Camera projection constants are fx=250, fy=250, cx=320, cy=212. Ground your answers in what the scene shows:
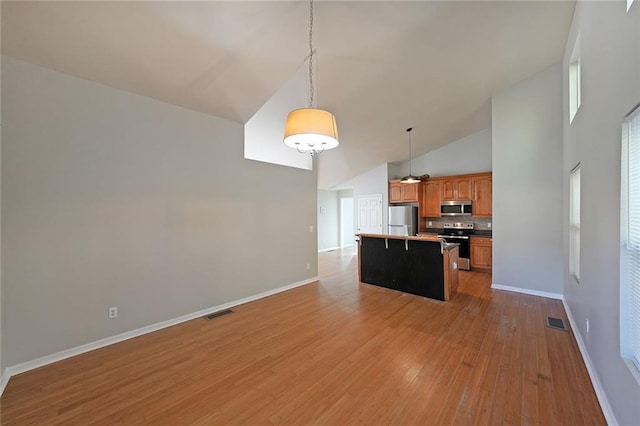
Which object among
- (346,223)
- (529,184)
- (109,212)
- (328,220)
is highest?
(529,184)

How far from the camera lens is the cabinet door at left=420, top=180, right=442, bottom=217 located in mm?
6891

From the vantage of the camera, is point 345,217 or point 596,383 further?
point 345,217

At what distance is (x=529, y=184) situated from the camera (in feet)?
14.1

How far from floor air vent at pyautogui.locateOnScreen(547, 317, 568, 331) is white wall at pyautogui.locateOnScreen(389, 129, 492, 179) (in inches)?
165

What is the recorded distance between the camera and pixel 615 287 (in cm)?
167

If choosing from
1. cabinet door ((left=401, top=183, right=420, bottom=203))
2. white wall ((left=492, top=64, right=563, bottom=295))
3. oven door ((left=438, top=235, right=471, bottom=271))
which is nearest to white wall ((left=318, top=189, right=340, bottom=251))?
cabinet door ((left=401, top=183, right=420, bottom=203))

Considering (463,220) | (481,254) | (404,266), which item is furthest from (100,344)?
(463,220)

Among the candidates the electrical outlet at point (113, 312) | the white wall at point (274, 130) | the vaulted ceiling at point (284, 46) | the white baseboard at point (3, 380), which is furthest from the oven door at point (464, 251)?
the white baseboard at point (3, 380)

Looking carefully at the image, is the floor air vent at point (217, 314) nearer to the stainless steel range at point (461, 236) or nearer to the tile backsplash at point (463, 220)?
the stainless steel range at point (461, 236)

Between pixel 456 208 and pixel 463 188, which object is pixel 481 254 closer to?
pixel 456 208

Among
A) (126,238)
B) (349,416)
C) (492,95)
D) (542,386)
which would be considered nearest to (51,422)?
(126,238)

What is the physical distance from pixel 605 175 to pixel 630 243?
0.62 m

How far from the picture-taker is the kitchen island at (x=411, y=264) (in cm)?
407

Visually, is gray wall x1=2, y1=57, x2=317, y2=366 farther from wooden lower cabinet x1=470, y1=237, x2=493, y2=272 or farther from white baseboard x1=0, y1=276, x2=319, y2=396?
wooden lower cabinet x1=470, y1=237, x2=493, y2=272
